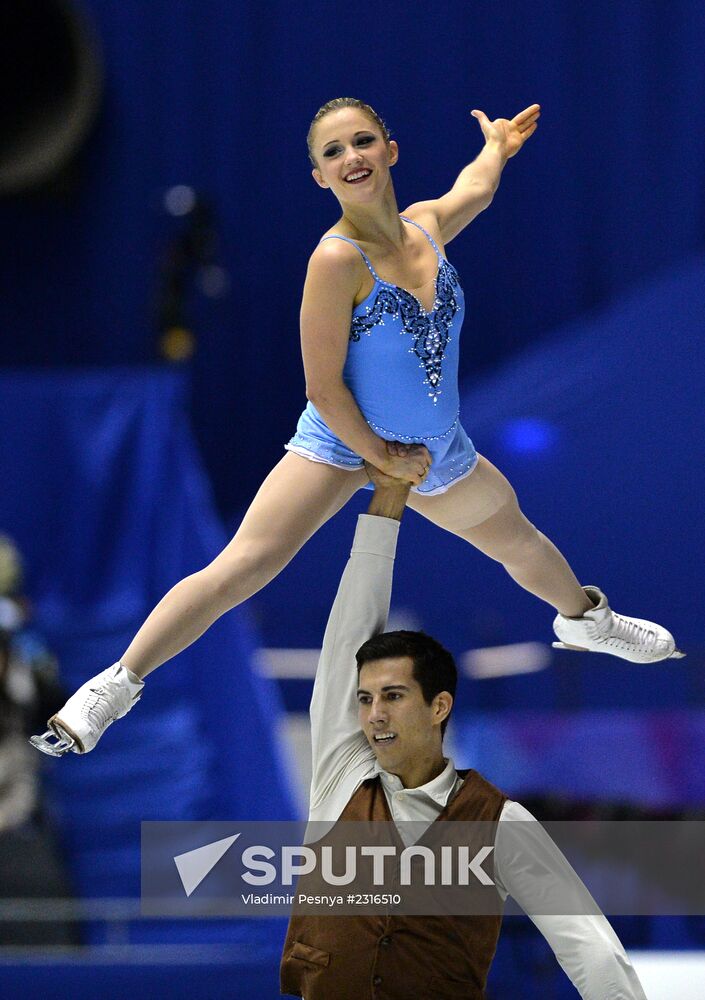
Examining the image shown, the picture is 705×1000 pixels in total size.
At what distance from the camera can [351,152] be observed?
97.2 inches

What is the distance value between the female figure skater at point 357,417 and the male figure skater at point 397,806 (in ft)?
0.46

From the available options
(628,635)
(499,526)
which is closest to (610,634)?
(628,635)

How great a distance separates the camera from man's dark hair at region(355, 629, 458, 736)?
236 cm

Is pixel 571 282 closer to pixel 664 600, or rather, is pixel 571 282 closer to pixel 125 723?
pixel 664 600

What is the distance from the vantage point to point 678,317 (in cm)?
505

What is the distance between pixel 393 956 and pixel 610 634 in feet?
2.86

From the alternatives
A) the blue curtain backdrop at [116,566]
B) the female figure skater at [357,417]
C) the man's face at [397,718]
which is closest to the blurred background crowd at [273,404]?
the blue curtain backdrop at [116,566]

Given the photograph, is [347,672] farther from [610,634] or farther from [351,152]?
[351,152]

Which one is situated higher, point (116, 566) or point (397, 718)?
point (116, 566)

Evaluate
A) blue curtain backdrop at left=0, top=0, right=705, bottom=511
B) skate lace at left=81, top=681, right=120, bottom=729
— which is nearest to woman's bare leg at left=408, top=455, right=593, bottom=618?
skate lace at left=81, top=681, right=120, bottom=729

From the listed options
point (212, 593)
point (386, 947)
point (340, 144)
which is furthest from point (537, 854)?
point (340, 144)

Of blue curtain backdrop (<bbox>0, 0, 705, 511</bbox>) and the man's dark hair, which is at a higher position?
blue curtain backdrop (<bbox>0, 0, 705, 511</bbox>)

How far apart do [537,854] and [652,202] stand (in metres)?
4.42

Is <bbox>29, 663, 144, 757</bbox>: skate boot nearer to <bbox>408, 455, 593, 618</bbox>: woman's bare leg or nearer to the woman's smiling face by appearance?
<bbox>408, 455, 593, 618</bbox>: woman's bare leg
